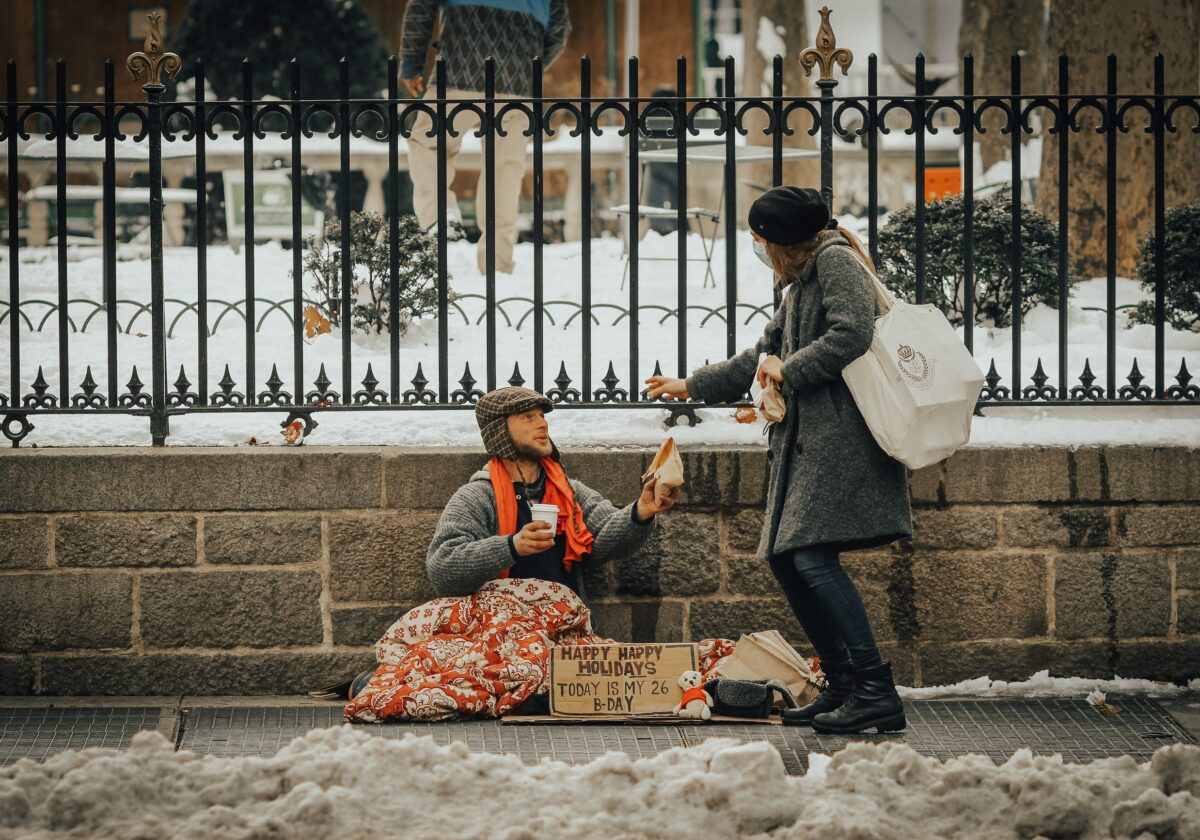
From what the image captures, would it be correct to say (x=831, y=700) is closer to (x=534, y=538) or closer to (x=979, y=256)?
(x=534, y=538)

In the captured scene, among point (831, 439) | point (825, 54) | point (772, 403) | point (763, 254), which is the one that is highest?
point (825, 54)

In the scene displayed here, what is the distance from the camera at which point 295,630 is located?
6.77 metres

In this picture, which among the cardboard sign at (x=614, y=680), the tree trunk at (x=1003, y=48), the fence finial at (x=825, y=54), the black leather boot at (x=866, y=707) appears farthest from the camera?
the tree trunk at (x=1003, y=48)

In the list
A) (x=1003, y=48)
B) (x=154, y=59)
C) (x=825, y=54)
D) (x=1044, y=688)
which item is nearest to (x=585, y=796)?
(x=1044, y=688)

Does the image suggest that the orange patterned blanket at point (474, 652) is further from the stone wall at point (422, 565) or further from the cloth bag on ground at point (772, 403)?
the cloth bag on ground at point (772, 403)

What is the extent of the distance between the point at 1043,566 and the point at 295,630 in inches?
113

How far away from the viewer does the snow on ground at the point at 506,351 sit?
712 cm

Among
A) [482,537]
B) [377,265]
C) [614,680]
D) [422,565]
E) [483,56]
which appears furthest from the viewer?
[483,56]

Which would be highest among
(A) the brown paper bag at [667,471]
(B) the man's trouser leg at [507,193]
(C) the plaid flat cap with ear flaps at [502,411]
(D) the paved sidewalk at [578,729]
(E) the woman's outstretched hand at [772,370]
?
(B) the man's trouser leg at [507,193]

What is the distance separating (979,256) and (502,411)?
2.60m

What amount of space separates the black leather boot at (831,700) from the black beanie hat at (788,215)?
59.8 inches

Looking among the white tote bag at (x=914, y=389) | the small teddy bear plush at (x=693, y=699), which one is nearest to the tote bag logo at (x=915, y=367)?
the white tote bag at (x=914, y=389)

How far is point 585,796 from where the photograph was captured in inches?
189

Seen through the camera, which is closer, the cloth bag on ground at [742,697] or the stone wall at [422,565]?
the cloth bag on ground at [742,697]
